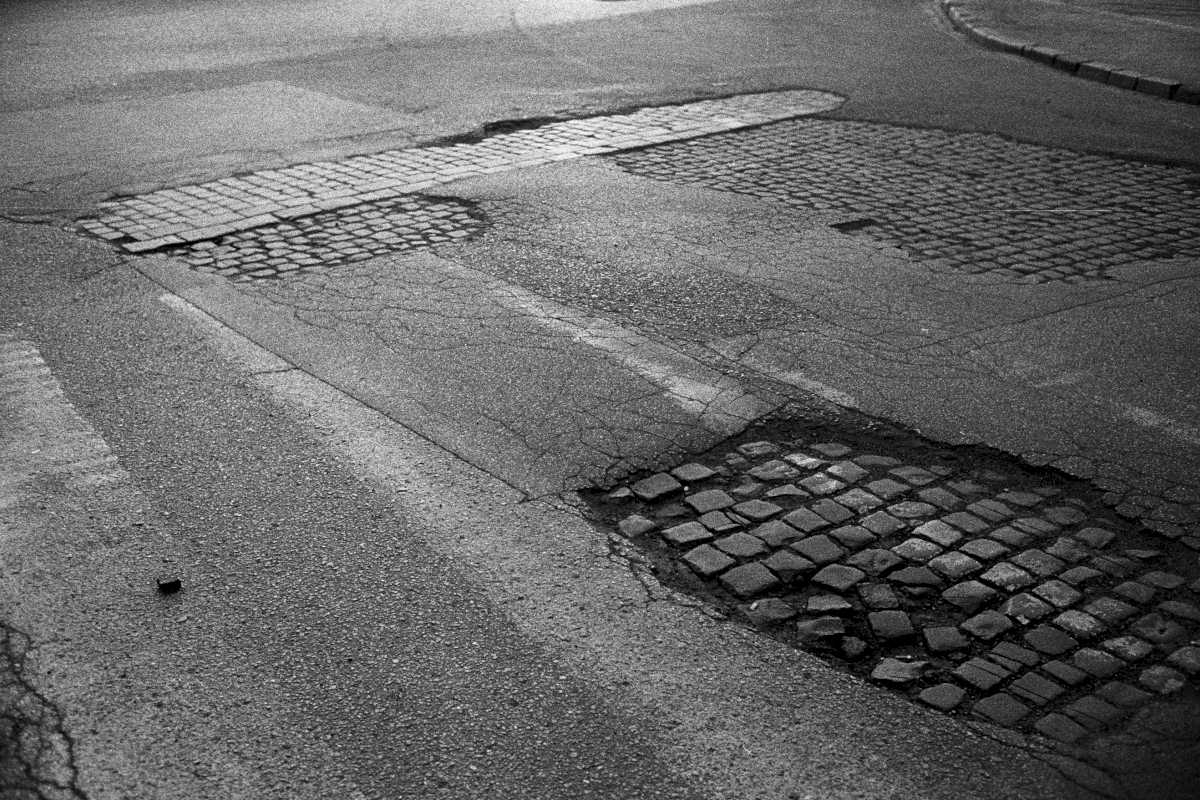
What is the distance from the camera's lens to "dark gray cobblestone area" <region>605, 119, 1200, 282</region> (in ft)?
25.5

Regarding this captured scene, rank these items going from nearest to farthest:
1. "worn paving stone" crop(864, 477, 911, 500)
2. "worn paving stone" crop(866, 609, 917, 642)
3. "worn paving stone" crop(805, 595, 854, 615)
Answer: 1. "worn paving stone" crop(866, 609, 917, 642)
2. "worn paving stone" crop(805, 595, 854, 615)
3. "worn paving stone" crop(864, 477, 911, 500)

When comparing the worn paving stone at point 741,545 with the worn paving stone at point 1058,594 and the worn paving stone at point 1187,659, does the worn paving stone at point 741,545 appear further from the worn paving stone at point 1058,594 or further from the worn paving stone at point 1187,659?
the worn paving stone at point 1187,659

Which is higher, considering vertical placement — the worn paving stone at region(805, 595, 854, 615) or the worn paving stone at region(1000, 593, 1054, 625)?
the worn paving stone at region(1000, 593, 1054, 625)

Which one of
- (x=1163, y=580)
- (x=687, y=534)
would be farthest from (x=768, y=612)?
(x=1163, y=580)

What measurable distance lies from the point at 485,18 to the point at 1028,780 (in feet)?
50.6

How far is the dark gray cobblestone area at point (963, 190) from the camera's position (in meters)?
7.77

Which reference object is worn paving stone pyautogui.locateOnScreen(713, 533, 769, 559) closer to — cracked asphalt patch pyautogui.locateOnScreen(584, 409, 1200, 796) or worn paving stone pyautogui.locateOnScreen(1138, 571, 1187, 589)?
cracked asphalt patch pyautogui.locateOnScreen(584, 409, 1200, 796)

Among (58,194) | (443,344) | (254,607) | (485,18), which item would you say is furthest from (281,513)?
(485,18)

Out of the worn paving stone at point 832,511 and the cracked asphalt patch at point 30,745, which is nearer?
the cracked asphalt patch at point 30,745

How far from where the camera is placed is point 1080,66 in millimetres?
13398

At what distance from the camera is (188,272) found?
7.57 m

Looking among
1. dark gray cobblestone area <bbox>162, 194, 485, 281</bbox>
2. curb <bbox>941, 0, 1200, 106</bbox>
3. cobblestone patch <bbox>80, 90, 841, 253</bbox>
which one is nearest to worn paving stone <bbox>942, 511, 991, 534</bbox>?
dark gray cobblestone area <bbox>162, 194, 485, 281</bbox>

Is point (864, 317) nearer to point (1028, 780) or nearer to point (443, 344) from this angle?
point (443, 344)

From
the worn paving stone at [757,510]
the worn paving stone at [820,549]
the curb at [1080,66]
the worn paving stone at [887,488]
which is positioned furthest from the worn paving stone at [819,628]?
the curb at [1080,66]
